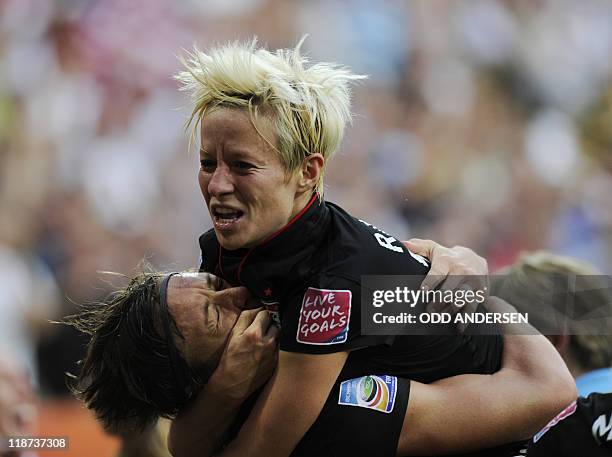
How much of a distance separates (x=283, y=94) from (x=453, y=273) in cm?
72

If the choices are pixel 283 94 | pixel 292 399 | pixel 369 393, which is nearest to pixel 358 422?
pixel 369 393

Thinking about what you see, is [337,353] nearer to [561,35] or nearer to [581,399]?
[581,399]

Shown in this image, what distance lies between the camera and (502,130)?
7242 millimetres

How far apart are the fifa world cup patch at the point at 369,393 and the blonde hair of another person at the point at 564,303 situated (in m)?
0.93

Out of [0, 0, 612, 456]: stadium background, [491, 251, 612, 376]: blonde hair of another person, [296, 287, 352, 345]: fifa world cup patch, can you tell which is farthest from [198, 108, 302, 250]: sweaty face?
[0, 0, 612, 456]: stadium background

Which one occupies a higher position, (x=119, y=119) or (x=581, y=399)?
(x=119, y=119)

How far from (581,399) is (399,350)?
0.60 m

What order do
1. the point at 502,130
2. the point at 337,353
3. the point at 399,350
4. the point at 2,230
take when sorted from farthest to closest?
1. the point at 502,130
2. the point at 2,230
3. the point at 399,350
4. the point at 337,353

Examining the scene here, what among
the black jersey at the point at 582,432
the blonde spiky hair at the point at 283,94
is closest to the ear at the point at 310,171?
the blonde spiky hair at the point at 283,94

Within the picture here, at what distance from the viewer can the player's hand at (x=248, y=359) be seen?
2.64m

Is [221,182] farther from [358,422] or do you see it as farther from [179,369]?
[358,422]

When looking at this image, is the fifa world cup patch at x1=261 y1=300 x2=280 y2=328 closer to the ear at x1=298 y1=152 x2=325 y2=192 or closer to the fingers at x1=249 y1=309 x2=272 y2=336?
the fingers at x1=249 y1=309 x2=272 y2=336

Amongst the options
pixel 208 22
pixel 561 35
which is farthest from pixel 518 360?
pixel 561 35

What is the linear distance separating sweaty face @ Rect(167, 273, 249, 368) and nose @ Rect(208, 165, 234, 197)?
0.32m
